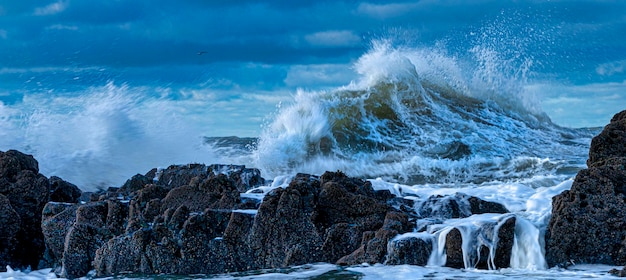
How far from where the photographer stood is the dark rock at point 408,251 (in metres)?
5.89

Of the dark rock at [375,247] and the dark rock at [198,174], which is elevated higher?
the dark rock at [198,174]

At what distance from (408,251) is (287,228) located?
1.02m

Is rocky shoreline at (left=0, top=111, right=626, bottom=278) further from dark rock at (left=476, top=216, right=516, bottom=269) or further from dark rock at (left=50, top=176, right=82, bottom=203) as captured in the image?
dark rock at (left=50, top=176, right=82, bottom=203)

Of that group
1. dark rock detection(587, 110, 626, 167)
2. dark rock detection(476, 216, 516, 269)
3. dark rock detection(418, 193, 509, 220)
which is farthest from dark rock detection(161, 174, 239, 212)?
dark rock detection(587, 110, 626, 167)

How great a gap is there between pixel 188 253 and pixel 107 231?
0.91 metres

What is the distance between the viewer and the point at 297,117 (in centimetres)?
1758

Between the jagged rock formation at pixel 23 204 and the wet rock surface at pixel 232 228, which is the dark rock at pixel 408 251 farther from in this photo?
the jagged rock formation at pixel 23 204

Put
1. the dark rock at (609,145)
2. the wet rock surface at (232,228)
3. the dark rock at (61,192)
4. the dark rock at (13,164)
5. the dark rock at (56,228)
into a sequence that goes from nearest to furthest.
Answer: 1. the wet rock surface at (232,228)
2. the dark rock at (56,228)
3. the dark rock at (609,145)
4. the dark rock at (13,164)
5. the dark rock at (61,192)

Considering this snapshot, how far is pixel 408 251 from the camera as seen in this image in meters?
5.94

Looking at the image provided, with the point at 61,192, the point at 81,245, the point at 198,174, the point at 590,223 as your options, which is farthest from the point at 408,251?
the point at 61,192

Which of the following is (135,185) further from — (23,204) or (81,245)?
(81,245)

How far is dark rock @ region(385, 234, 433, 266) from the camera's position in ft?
19.3

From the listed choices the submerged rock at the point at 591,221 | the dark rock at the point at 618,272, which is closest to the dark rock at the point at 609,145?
the submerged rock at the point at 591,221

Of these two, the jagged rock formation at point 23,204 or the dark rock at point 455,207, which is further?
the jagged rock formation at point 23,204
